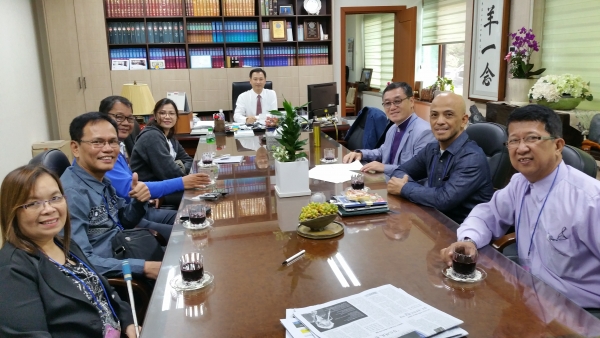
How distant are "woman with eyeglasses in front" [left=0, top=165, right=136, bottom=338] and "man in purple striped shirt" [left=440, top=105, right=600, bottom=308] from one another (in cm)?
117

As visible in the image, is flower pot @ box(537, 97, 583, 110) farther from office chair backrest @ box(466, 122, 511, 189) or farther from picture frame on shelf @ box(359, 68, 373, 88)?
picture frame on shelf @ box(359, 68, 373, 88)

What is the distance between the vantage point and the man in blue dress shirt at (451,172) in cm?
203

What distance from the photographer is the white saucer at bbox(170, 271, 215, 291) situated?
1.32 meters

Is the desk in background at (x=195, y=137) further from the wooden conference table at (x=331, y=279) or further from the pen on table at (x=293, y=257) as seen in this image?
the pen on table at (x=293, y=257)

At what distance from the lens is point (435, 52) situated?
22.7 ft

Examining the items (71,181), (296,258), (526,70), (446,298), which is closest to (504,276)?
Result: (446,298)

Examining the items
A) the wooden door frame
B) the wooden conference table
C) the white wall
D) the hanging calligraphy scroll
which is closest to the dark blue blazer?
the wooden conference table

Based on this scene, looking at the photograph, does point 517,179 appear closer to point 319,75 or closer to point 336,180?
point 336,180

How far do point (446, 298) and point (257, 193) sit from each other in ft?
4.02

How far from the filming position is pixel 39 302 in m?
1.27

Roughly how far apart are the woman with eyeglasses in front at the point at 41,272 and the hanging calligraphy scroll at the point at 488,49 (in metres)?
4.64

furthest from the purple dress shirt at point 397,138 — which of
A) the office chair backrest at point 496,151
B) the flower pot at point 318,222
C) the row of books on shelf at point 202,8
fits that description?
the row of books on shelf at point 202,8

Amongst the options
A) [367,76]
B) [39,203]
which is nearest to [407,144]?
[39,203]

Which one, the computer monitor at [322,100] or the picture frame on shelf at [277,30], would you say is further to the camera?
the picture frame on shelf at [277,30]
